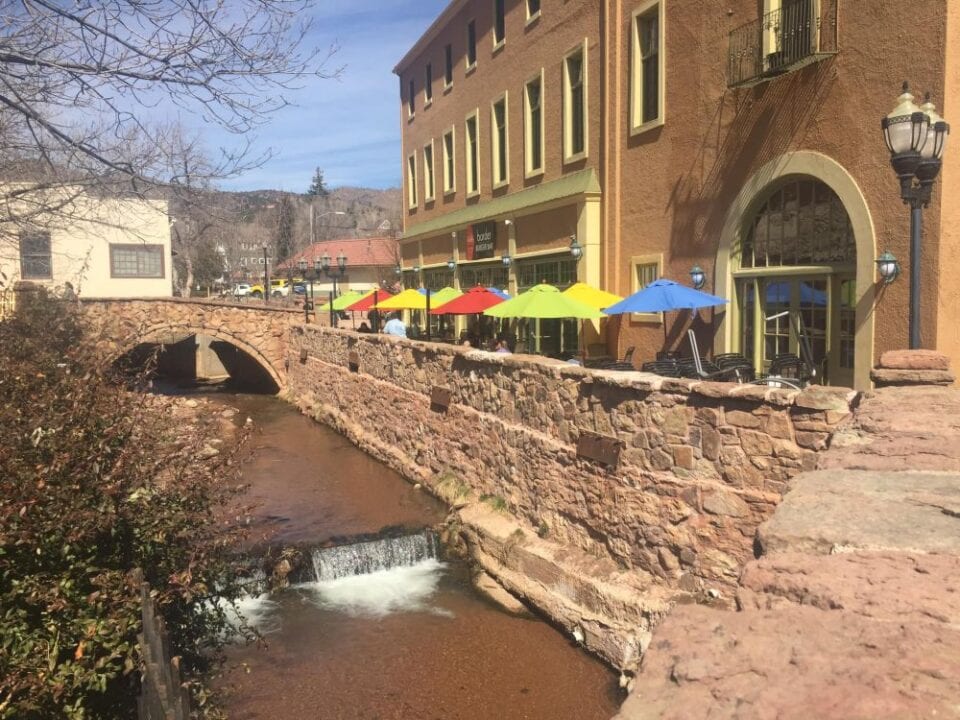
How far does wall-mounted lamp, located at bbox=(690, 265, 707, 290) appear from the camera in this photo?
12.4 meters

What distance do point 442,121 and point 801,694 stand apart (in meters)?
24.9

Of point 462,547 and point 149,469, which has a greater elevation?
Answer: point 149,469

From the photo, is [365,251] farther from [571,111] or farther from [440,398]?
[440,398]

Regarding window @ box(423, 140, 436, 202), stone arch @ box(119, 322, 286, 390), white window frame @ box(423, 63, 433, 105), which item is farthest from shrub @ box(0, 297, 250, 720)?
white window frame @ box(423, 63, 433, 105)

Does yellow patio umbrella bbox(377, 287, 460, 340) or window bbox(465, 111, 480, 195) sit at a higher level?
window bbox(465, 111, 480, 195)

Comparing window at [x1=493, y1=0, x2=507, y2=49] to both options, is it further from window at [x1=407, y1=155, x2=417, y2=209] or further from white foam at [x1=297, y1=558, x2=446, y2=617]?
white foam at [x1=297, y1=558, x2=446, y2=617]

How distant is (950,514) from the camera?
2.57 metres

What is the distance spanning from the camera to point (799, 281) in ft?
36.5

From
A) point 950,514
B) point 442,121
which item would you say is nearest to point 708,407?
point 950,514

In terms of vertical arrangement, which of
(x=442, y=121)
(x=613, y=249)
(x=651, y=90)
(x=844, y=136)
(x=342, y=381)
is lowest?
(x=342, y=381)

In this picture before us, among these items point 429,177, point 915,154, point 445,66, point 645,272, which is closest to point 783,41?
point 645,272

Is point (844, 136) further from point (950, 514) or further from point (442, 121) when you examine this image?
point (442, 121)

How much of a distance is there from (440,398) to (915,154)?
7.47 meters

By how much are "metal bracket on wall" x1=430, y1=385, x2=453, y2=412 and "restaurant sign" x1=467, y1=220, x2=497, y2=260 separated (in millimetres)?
8688
